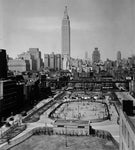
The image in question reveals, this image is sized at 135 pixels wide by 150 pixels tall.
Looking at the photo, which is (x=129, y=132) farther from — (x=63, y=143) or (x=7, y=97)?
(x=7, y=97)

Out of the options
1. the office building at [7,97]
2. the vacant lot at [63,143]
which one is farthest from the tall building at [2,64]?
the vacant lot at [63,143]

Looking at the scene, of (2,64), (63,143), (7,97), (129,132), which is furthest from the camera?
(2,64)

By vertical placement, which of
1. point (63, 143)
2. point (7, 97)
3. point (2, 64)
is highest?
point (2, 64)

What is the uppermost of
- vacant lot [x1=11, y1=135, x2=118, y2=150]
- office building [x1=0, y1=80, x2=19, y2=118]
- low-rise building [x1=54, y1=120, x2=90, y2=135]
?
office building [x1=0, y1=80, x2=19, y2=118]

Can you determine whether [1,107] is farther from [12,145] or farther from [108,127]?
[108,127]

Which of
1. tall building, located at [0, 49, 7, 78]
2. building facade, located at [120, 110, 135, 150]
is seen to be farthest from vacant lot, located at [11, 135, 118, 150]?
tall building, located at [0, 49, 7, 78]

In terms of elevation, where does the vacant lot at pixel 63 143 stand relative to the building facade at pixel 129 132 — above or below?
below

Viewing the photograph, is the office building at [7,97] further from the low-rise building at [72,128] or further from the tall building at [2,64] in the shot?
the low-rise building at [72,128]

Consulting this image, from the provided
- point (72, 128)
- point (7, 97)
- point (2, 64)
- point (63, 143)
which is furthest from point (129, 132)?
point (2, 64)

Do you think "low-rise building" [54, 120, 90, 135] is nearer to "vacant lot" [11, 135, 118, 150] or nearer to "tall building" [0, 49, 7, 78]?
"vacant lot" [11, 135, 118, 150]
